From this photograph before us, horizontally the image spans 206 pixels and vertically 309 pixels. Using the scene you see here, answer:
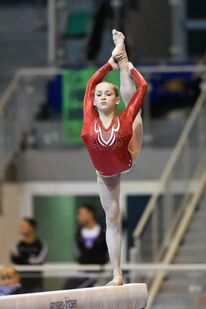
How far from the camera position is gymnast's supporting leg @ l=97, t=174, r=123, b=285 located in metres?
10.1

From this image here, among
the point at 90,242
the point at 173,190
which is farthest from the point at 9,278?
the point at 173,190

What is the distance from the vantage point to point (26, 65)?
2092 cm

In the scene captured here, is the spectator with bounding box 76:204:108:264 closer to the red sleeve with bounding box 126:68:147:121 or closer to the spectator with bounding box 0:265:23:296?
the spectator with bounding box 0:265:23:296

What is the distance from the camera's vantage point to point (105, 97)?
1000 centimetres

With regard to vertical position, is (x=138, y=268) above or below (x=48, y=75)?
below

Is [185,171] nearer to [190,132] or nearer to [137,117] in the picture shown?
[190,132]

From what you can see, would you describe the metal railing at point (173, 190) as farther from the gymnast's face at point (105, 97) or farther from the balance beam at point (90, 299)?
the gymnast's face at point (105, 97)

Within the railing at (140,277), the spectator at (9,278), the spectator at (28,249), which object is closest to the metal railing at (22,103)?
the spectator at (28,249)

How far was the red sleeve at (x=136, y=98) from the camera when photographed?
32.7ft

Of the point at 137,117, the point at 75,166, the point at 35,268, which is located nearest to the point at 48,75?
the point at 75,166

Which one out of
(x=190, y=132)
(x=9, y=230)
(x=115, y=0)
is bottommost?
(x=9, y=230)

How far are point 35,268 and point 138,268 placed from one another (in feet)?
2.99

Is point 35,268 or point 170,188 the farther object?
point 170,188

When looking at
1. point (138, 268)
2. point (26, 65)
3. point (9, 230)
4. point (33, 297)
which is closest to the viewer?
point (33, 297)
